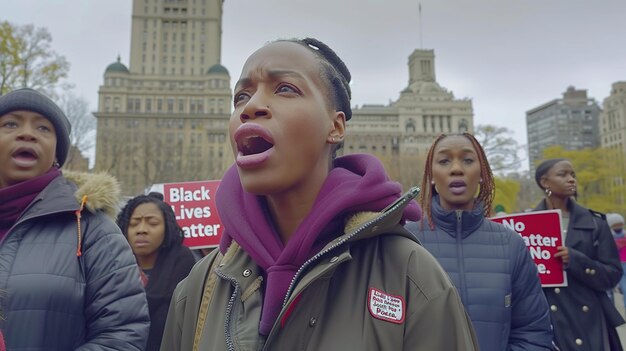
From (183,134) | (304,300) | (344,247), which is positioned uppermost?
(183,134)

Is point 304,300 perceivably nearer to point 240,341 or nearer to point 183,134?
point 240,341

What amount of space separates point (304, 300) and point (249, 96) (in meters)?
0.65

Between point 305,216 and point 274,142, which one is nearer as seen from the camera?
point 274,142

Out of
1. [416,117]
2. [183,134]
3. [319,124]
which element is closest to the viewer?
[319,124]

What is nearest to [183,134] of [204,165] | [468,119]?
[204,165]

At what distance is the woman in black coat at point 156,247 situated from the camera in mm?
3637

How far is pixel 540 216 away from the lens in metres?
3.59

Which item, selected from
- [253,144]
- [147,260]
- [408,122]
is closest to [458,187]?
[253,144]

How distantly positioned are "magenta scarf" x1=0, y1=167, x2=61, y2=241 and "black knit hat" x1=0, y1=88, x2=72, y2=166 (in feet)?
1.08

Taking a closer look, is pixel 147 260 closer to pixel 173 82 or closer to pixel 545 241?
pixel 545 241

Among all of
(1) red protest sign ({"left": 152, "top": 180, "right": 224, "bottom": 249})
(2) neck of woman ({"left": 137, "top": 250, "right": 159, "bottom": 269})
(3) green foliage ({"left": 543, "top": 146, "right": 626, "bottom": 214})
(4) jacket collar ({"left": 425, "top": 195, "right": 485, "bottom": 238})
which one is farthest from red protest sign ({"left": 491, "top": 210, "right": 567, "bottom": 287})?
(3) green foliage ({"left": 543, "top": 146, "right": 626, "bottom": 214})

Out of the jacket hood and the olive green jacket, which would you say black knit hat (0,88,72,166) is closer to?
the jacket hood

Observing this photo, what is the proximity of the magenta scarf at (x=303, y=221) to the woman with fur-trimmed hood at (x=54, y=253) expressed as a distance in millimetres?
946

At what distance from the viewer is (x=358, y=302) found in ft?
4.40
